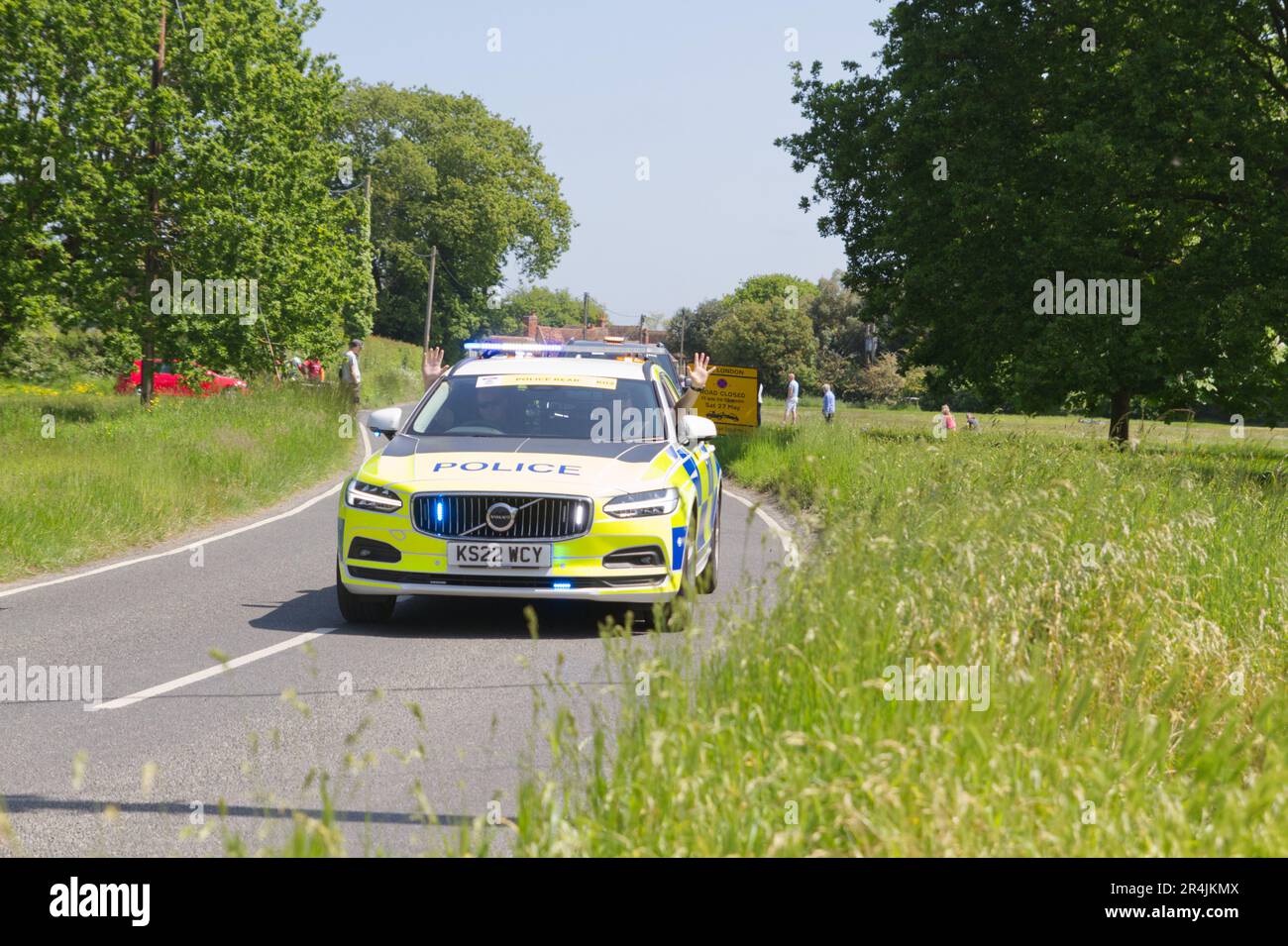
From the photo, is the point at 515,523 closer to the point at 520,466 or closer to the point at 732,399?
the point at 520,466

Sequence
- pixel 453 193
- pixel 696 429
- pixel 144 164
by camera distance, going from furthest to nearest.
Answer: pixel 453 193, pixel 144 164, pixel 696 429

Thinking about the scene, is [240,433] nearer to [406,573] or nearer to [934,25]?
[406,573]

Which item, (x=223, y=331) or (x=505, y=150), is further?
(x=505, y=150)

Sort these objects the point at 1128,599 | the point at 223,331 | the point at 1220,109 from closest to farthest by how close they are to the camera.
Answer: the point at 1128,599 → the point at 1220,109 → the point at 223,331

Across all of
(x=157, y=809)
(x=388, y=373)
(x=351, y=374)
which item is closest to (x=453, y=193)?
(x=388, y=373)

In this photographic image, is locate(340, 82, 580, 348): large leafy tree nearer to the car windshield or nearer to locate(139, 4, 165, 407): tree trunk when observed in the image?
locate(139, 4, 165, 407): tree trunk

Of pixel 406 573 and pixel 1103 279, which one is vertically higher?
pixel 1103 279

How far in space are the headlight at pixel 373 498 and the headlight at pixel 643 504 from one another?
1433 mm

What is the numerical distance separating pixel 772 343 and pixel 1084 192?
8796cm

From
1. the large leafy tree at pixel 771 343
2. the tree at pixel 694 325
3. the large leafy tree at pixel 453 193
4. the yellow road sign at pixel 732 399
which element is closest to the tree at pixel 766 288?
the tree at pixel 694 325

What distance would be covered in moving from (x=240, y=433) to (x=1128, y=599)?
17.8 meters

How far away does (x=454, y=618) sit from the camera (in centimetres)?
1052

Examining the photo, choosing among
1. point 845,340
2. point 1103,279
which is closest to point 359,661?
point 1103,279
